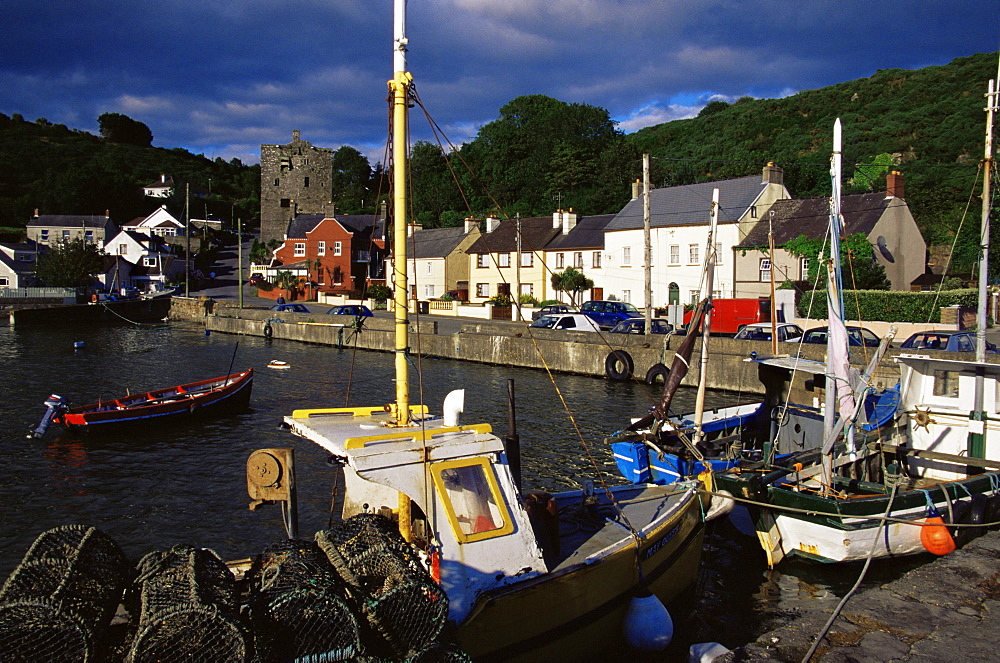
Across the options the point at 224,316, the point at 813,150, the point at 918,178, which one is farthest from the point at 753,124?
the point at 224,316

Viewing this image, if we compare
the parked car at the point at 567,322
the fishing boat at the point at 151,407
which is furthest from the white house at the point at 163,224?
the fishing boat at the point at 151,407

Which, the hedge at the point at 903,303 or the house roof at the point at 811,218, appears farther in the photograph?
the house roof at the point at 811,218

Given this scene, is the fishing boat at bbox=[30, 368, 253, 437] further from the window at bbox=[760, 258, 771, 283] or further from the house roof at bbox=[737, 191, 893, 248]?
the house roof at bbox=[737, 191, 893, 248]

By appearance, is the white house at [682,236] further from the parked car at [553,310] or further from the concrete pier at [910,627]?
the concrete pier at [910,627]

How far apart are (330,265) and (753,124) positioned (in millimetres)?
70661

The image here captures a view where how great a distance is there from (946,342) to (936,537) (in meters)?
15.4

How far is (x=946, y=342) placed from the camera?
80.7ft

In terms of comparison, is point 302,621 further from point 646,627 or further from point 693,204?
point 693,204

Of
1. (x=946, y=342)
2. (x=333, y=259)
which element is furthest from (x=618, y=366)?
(x=333, y=259)

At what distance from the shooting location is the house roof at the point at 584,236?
55.7m

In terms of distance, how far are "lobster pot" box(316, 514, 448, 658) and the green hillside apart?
117m

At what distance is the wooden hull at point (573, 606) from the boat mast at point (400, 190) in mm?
2406

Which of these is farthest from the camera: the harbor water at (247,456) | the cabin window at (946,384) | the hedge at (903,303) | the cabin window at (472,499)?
the hedge at (903,303)

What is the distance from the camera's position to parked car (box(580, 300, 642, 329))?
1532 inches
